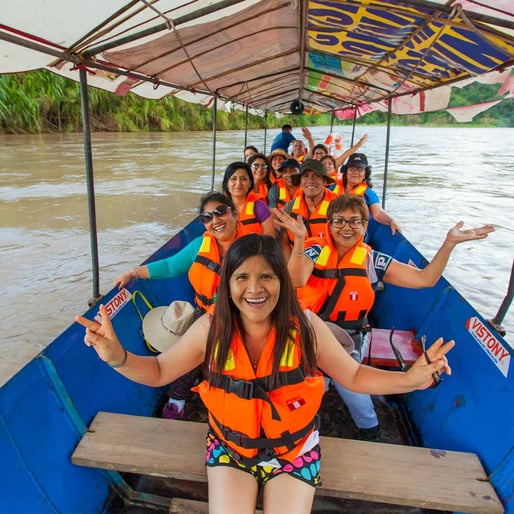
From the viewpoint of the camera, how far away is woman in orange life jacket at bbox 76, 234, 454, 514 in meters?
1.34

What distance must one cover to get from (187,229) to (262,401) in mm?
2528

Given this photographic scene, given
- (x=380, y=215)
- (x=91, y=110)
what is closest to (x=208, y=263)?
(x=380, y=215)

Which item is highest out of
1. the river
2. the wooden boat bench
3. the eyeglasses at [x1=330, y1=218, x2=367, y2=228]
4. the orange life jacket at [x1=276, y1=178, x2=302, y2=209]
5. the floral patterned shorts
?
the eyeglasses at [x1=330, y1=218, x2=367, y2=228]

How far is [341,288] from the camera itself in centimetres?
220

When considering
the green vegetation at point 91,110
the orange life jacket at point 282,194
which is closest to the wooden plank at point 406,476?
the orange life jacket at point 282,194

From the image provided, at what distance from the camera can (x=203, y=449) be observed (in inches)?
63.3

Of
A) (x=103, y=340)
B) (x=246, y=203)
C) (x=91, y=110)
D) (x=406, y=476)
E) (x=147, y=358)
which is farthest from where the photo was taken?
(x=91, y=110)

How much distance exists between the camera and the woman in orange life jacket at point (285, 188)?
14.0 feet

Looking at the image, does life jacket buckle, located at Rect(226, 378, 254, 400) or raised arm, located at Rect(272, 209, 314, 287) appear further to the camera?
raised arm, located at Rect(272, 209, 314, 287)

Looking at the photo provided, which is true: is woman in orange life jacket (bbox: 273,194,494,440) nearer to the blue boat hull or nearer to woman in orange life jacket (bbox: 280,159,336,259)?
the blue boat hull

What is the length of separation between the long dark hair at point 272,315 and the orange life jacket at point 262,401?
0.02 metres

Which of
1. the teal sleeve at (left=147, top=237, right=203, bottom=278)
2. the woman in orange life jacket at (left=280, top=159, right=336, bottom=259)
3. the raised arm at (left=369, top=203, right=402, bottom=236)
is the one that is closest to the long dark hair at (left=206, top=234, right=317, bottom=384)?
the teal sleeve at (left=147, top=237, right=203, bottom=278)

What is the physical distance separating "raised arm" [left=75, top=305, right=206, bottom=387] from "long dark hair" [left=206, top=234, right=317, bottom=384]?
2.7 inches

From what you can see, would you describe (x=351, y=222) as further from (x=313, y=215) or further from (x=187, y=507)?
(x=187, y=507)
